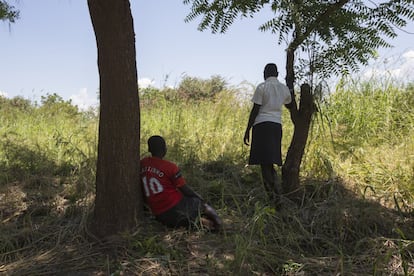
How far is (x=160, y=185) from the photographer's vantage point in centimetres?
350

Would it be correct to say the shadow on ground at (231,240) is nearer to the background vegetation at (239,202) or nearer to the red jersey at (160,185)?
the background vegetation at (239,202)

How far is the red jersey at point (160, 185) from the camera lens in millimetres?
3510

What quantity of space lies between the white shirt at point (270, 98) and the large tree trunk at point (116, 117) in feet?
4.57

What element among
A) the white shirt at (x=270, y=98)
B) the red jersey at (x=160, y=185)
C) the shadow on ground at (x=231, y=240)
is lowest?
the shadow on ground at (x=231, y=240)

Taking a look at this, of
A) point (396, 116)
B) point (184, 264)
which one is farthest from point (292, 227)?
point (396, 116)

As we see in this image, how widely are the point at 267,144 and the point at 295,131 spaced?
0.41 m

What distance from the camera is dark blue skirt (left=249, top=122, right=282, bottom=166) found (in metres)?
4.24

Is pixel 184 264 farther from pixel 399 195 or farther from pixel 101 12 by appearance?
pixel 399 195

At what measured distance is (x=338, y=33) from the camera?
4.19m

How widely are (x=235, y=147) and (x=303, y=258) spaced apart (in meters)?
3.05

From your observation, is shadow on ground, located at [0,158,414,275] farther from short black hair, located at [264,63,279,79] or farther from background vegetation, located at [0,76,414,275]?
short black hair, located at [264,63,279,79]

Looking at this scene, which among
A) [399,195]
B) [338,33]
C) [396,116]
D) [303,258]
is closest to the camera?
[303,258]

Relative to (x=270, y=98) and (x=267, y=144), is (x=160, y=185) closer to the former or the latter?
(x=267, y=144)

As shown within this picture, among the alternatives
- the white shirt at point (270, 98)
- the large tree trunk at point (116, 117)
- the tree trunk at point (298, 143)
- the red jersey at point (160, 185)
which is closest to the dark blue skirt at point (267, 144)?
the white shirt at point (270, 98)
